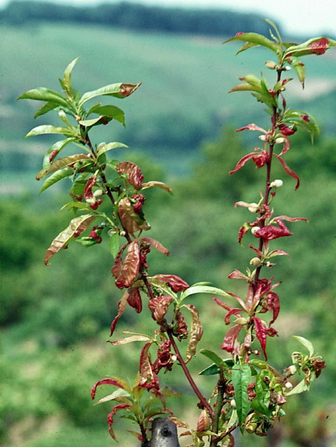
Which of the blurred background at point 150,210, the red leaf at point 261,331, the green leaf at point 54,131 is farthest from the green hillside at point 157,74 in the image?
the red leaf at point 261,331

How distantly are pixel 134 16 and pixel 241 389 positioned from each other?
30.6m

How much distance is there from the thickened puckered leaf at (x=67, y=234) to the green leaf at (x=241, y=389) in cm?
28

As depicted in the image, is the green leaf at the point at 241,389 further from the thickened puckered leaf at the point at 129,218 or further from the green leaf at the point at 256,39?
the green leaf at the point at 256,39

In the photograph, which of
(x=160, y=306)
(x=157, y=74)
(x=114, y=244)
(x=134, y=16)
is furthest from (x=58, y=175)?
(x=134, y=16)

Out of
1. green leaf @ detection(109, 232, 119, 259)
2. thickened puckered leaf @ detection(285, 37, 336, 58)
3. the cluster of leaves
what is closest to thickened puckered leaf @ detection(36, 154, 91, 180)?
the cluster of leaves

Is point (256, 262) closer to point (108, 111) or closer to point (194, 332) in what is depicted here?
point (194, 332)

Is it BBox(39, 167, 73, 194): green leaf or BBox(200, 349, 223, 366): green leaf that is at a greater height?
BBox(39, 167, 73, 194): green leaf

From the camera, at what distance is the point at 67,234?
0.92 meters

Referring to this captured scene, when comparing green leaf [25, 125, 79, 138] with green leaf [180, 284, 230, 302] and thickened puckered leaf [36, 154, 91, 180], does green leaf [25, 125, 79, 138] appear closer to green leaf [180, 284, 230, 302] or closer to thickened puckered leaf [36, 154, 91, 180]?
thickened puckered leaf [36, 154, 91, 180]

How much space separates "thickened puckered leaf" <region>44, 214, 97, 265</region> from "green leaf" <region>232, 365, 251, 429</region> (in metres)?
0.28

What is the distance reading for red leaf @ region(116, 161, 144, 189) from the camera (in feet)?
3.03

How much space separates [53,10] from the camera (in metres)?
29.1

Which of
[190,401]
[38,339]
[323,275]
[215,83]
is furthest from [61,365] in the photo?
[215,83]

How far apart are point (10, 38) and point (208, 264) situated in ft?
58.9
